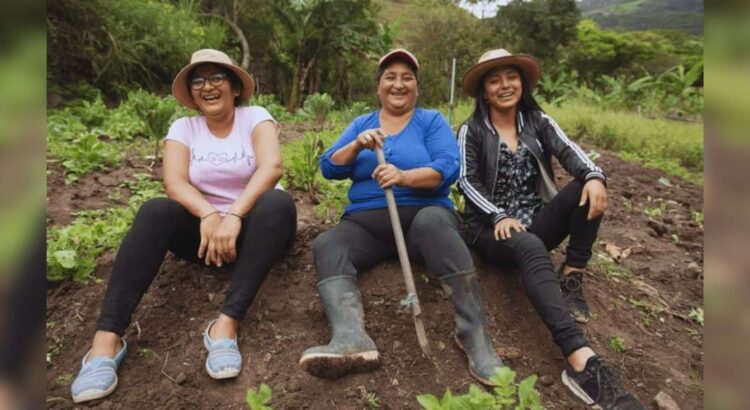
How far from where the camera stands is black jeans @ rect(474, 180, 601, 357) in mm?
2059

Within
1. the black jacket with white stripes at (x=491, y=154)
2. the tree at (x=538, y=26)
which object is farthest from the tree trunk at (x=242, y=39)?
the black jacket with white stripes at (x=491, y=154)

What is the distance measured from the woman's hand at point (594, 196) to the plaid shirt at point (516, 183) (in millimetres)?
335

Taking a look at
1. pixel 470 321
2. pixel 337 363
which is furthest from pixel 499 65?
pixel 337 363

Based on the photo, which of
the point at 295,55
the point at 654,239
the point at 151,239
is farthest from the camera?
the point at 295,55

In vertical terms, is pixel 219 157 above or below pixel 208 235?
above

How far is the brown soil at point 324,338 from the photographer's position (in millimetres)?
1981

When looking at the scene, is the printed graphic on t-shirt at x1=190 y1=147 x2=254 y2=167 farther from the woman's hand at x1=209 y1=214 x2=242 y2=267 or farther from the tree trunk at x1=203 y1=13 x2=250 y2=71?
the tree trunk at x1=203 y1=13 x2=250 y2=71

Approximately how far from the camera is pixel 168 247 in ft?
7.17

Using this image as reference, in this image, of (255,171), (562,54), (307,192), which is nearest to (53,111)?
(307,192)

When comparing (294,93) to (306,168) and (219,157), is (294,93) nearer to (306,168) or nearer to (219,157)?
(306,168)

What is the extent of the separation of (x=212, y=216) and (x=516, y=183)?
1.46 m

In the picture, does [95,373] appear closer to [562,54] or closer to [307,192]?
[307,192]

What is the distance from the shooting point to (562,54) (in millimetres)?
15117

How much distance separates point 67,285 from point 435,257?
184 cm
